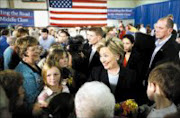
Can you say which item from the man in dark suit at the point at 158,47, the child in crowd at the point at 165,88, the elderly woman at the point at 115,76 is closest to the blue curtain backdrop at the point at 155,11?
the man in dark suit at the point at 158,47

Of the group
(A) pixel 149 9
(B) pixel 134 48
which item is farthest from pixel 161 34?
(A) pixel 149 9

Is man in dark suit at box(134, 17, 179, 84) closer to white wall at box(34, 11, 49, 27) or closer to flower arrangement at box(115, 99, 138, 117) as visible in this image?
flower arrangement at box(115, 99, 138, 117)

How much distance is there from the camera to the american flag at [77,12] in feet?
14.1

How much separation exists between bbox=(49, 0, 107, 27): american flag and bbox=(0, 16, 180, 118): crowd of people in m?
1.10

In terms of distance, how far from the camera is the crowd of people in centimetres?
100

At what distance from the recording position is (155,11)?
42.5 feet

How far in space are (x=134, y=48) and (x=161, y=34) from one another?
43 cm

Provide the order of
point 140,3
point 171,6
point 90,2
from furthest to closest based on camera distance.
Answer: point 140,3, point 171,6, point 90,2

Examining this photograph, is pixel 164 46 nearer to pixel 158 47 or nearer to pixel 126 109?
pixel 158 47

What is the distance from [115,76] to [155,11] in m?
12.4

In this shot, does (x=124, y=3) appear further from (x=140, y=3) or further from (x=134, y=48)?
(x=134, y=48)

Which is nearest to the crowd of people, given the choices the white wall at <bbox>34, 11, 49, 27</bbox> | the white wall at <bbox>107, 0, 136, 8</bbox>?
the white wall at <bbox>34, 11, 49, 27</bbox>

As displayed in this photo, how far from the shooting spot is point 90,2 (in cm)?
465

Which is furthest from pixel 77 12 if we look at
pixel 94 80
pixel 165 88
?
pixel 165 88
